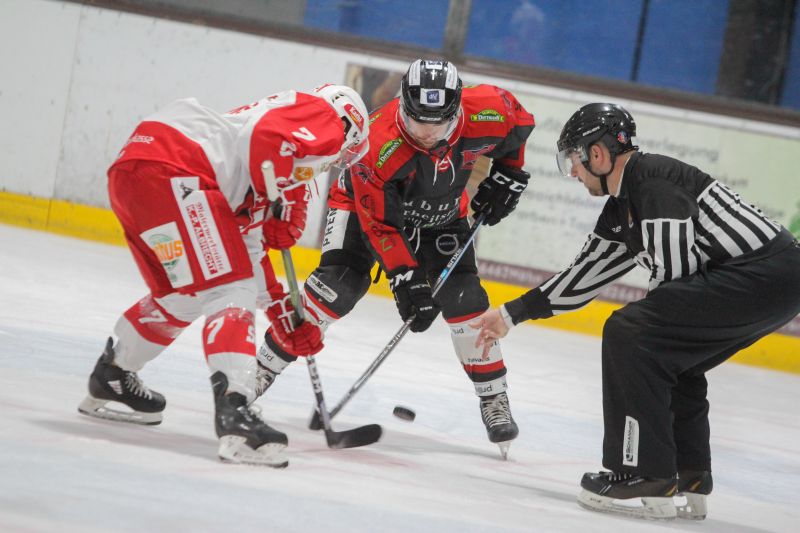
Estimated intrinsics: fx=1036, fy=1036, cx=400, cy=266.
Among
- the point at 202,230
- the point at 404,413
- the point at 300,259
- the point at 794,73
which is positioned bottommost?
the point at 300,259

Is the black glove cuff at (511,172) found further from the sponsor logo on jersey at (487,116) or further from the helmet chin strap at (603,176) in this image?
the helmet chin strap at (603,176)

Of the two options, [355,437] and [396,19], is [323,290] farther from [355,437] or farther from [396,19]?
[396,19]

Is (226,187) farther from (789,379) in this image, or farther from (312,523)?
(789,379)

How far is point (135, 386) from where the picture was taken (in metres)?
2.65

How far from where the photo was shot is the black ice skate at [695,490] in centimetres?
266

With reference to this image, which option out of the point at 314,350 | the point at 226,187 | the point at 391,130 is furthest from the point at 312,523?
the point at 391,130

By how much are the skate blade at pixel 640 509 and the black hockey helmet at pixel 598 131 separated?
0.86 m

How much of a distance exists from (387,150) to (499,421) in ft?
2.94

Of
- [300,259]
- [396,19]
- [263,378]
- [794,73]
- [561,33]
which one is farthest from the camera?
[561,33]

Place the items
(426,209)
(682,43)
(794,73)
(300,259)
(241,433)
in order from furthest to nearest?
(682,43), (794,73), (300,259), (426,209), (241,433)

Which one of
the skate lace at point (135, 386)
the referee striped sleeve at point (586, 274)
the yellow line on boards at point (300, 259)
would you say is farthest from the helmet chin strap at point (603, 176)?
the yellow line on boards at point (300, 259)

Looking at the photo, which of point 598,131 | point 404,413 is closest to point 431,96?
Result: point 598,131

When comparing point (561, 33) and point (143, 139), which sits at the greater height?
point (561, 33)

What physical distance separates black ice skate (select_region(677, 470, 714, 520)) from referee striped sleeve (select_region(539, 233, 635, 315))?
0.54m
